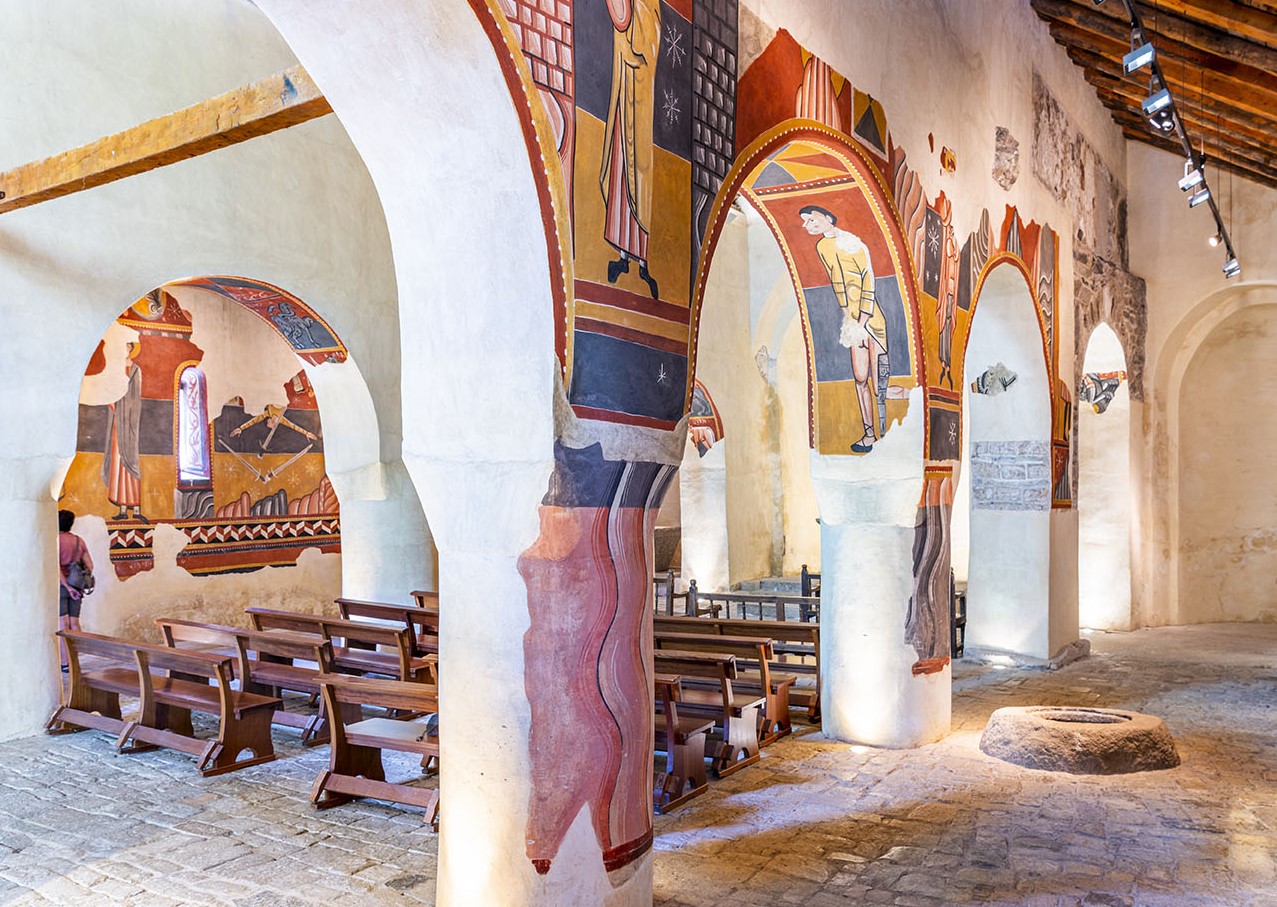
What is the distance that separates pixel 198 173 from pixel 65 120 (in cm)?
114

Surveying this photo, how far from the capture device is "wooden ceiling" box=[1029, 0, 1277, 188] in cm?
852

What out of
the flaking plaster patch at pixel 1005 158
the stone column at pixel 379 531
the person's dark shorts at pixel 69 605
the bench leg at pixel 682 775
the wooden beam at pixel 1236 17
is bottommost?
the bench leg at pixel 682 775

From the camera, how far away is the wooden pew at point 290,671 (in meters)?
6.90

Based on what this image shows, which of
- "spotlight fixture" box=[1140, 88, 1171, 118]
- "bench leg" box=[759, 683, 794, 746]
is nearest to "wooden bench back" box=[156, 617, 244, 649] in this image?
"bench leg" box=[759, 683, 794, 746]

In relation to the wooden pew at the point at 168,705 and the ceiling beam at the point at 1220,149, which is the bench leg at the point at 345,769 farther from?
the ceiling beam at the point at 1220,149

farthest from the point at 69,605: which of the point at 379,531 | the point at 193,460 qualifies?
the point at 379,531

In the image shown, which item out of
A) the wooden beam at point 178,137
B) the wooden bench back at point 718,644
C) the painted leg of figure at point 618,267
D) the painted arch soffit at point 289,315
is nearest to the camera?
the painted leg of figure at point 618,267

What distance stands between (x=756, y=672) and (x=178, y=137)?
210 inches

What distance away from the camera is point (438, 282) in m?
4.15

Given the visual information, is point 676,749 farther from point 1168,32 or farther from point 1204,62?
point 1204,62

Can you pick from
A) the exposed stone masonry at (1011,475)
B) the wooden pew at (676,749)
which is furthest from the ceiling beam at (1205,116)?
the wooden pew at (676,749)

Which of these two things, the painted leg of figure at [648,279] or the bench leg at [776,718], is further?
the bench leg at [776,718]

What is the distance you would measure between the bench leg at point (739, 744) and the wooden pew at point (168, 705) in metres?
3.01

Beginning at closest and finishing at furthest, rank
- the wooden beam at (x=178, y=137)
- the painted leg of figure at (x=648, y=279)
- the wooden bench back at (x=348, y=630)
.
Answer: the painted leg of figure at (x=648, y=279), the wooden beam at (x=178, y=137), the wooden bench back at (x=348, y=630)
